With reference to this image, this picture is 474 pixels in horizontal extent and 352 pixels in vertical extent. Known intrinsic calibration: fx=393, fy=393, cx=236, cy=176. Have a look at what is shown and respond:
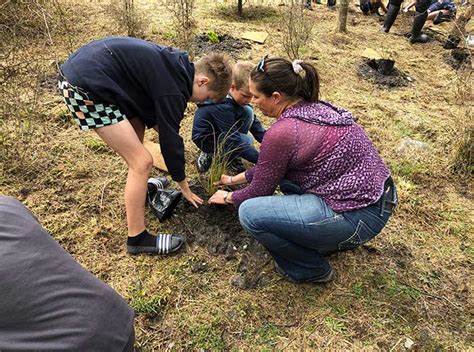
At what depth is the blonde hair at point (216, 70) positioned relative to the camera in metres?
2.18

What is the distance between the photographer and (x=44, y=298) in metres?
0.99

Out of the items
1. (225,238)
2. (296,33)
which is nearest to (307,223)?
(225,238)

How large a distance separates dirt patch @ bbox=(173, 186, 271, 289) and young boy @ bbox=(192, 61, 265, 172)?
0.45 m

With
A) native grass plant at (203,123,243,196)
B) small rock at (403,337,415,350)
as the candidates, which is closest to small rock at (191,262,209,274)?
native grass plant at (203,123,243,196)

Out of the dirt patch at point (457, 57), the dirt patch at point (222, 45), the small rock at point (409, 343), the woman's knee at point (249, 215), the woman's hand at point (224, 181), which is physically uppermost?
the dirt patch at point (222, 45)

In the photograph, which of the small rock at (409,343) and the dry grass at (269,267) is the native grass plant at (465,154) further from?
the small rock at (409,343)

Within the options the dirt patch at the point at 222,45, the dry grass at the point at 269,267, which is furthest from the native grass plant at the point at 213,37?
the dry grass at the point at 269,267

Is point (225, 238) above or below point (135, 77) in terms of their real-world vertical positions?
below

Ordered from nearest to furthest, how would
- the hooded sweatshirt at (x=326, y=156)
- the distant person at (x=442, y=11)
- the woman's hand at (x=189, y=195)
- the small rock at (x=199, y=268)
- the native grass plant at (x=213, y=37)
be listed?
the hooded sweatshirt at (x=326, y=156) → the small rock at (x=199, y=268) → the woman's hand at (x=189, y=195) → the native grass plant at (x=213, y=37) → the distant person at (x=442, y=11)

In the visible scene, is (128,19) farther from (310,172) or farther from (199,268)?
(310,172)

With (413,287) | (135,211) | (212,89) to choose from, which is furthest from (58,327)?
(413,287)

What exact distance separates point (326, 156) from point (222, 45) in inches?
146

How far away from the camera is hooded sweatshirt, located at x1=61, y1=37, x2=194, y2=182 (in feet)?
6.43

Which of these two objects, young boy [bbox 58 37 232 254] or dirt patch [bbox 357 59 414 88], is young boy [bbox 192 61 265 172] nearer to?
young boy [bbox 58 37 232 254]
